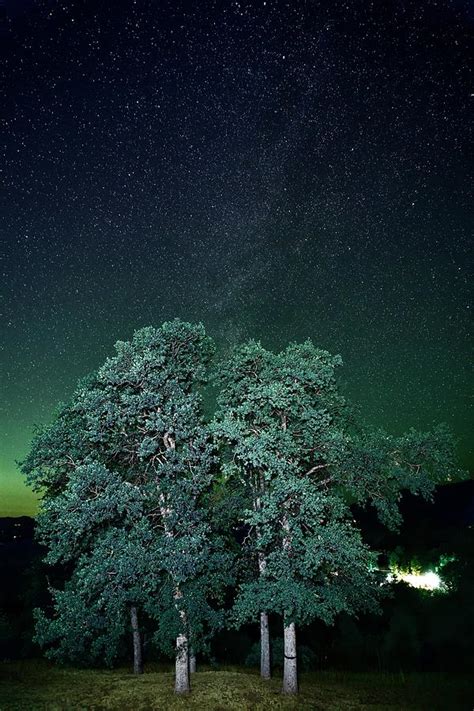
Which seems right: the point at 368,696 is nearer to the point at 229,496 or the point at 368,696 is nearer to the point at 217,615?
the point at 217,615

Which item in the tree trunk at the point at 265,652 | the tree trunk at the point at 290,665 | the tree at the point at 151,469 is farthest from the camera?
the tree trunk at the point at 265,652

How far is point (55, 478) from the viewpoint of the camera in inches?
762

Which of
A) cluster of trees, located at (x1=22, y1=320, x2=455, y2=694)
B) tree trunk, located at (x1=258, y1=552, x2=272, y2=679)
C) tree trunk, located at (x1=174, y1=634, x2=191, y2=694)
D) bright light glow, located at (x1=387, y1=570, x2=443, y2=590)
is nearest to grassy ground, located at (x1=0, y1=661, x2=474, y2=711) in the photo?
tree trunk, located at (x1=174, y1=634, x2=191, y2=694)

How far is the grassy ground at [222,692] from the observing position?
17.6m

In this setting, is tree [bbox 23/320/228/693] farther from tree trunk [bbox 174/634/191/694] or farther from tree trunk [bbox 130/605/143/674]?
tree trunk [bbox 130/605/143/674]

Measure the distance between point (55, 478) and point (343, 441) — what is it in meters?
11.5

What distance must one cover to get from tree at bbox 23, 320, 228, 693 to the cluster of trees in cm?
6

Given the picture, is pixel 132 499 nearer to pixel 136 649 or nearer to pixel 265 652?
pixel 265 652

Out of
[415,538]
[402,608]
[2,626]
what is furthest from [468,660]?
[415,538]

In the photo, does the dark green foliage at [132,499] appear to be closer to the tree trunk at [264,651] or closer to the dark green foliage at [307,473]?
the dark green foliage at [307,473]

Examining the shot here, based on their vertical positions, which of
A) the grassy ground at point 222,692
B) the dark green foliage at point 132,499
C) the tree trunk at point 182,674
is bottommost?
the grassy ground at point 222,692

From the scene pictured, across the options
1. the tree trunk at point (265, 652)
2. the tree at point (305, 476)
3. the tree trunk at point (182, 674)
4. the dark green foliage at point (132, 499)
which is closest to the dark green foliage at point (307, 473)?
the tree at point (305, 476)

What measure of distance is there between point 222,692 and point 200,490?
8.06 meters

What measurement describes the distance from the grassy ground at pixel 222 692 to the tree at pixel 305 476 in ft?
5.66
